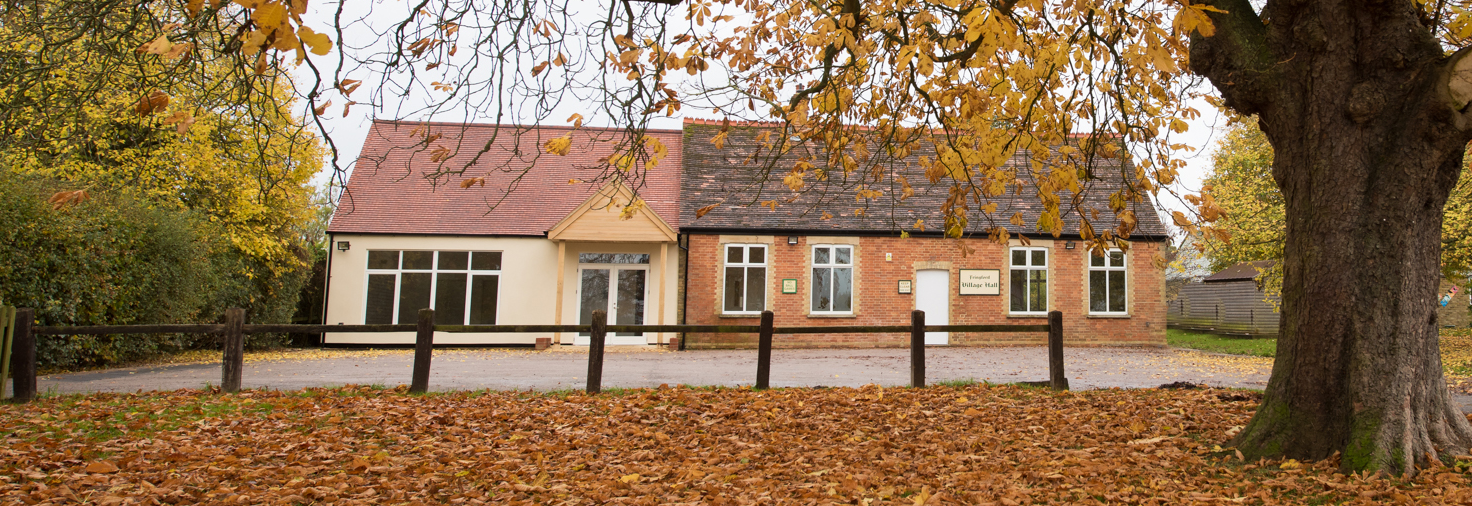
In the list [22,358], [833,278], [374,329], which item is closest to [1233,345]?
[833,278]

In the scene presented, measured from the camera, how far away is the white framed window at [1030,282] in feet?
62.3

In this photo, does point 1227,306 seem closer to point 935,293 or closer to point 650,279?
point 935,293

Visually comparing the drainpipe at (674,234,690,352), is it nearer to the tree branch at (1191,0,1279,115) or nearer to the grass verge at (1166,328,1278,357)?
the grass verge at (1166,328,1278,357)

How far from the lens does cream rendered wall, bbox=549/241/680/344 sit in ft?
61.7

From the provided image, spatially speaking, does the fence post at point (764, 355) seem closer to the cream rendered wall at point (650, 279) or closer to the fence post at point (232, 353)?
the fence post at point (232, 353)

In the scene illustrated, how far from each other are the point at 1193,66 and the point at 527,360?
11.4 meters

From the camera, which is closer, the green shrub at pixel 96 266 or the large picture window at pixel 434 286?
the green shrub at pixel 96 266

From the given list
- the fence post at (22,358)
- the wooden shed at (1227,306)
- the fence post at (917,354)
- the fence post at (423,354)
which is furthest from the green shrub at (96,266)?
the wooden shed at (1227,306)

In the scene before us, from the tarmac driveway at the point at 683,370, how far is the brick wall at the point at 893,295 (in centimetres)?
165

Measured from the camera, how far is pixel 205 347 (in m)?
17.0

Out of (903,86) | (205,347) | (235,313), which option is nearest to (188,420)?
(235,313)

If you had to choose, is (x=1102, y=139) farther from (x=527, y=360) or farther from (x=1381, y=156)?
(x=527, y=360)

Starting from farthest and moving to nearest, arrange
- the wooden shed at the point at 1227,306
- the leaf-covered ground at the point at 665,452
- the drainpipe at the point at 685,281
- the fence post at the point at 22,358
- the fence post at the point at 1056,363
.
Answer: the wooden shed at the point at 1227,306
the drainpipe at the point at 685,281
the fence post at the point at 1056,363
the fence post at the point at 22,358
the leaf-covered ground at the point at 665,452

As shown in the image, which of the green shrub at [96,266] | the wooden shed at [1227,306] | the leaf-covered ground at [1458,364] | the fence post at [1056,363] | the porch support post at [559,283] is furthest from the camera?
the wooden shed at [1227,306]
